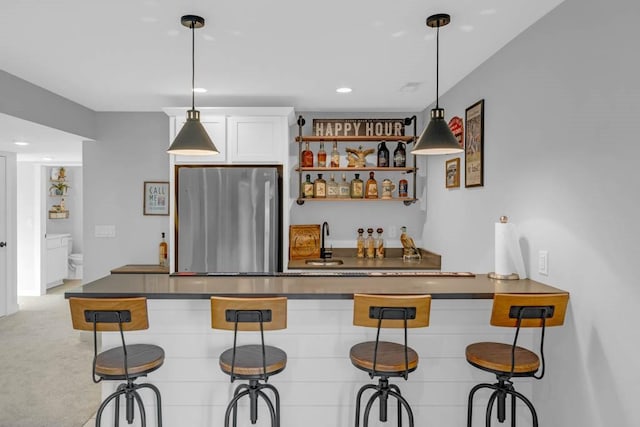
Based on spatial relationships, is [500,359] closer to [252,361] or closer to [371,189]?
[252,361]

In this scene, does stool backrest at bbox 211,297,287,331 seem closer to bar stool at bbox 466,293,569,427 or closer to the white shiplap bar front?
the white shiplap bar front

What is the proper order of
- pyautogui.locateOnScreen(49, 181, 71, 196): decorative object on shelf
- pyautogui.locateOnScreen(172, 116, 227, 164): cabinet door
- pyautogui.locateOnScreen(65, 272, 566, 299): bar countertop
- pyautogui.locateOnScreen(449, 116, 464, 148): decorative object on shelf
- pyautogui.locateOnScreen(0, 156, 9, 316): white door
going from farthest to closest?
1. pyautogui.locateOnScreen(49, 181, 71, 196): decorative object on shelf
2. pyautogui.locateOnScreen(0, 156, 9, 316): white door
3. pyautogui.locateOnScreen(172, 116, 227, 164): cabinet door
4. pyautogui.locateOnScreen(449, 116, 464, 148): decorative object on shelf
5. pyautogui.locateOnScreen(65, 272, 566, 299): bar countertop

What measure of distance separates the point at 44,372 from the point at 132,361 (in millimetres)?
2315

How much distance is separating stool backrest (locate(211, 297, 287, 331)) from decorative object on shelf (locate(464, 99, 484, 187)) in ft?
5.85

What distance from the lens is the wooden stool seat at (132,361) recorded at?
204cm

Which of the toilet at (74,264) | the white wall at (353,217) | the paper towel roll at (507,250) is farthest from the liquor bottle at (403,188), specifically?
the toilet at (74,264)

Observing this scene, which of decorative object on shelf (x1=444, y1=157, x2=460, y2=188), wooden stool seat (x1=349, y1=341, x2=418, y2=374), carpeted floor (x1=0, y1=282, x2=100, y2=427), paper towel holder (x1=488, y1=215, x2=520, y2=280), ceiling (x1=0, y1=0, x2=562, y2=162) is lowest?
carpeted floor (x1=0, y1=282, x2=100, y2=427)

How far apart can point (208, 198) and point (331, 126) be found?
145 centimetres

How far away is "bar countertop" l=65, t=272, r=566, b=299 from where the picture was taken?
2166mm

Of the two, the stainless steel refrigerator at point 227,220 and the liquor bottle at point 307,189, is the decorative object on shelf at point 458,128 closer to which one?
the liquor bottle at point 307,189

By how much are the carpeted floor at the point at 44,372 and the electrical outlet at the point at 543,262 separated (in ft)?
10.1

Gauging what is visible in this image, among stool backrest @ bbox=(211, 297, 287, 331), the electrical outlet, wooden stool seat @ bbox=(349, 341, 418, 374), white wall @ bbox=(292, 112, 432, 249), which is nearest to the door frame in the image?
white wall @ bbox=(292, 112, 432, 249)

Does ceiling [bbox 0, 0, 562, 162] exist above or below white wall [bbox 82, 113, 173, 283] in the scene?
above

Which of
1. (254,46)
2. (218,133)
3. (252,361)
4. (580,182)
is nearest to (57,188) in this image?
(218,133)
